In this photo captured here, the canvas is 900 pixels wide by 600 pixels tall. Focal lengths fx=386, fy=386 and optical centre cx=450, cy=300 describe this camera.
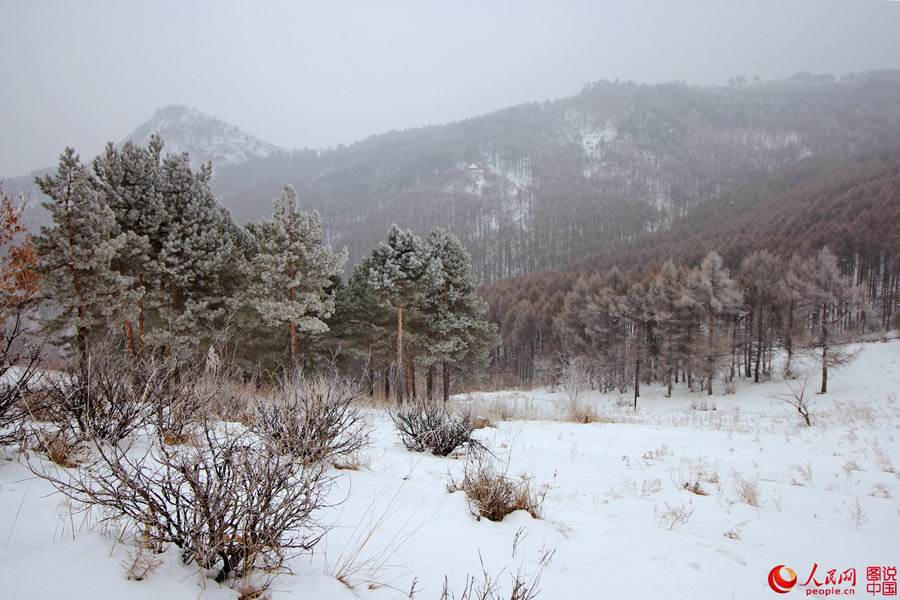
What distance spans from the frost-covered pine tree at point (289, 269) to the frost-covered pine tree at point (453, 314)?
5.46 meters

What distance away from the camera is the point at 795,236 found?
54375 mm

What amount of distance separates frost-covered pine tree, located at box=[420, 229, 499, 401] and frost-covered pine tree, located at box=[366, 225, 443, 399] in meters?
0.70

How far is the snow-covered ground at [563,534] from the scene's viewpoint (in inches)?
60.9

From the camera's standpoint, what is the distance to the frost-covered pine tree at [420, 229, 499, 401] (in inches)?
815

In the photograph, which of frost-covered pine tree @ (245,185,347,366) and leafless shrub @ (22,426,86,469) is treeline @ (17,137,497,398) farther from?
leafless shrub @ (22,426,86,469)

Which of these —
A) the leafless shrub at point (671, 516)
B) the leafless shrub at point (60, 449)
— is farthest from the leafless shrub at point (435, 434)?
the leafless shrub at point (60, 449)

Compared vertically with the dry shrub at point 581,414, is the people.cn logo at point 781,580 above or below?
above

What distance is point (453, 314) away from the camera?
21.3 m

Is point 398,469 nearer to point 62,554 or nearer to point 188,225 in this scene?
point 62,554

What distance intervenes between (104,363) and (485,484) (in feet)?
13.1

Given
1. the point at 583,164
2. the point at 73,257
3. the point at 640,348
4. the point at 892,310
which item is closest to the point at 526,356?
the point at 640,348

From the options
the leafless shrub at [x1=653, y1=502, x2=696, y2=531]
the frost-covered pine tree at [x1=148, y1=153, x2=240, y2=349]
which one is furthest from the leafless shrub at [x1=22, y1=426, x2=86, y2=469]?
the frost-covered pine tree at [x1=148, y1=153, x2=240, y2=349]

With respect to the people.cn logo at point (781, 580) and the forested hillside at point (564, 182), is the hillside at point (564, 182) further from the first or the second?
the people.cn logo at point (781, 580)

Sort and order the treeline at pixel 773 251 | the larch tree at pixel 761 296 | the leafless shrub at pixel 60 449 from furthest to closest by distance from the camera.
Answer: the treeline at pixel 773 251 → the larch tree at pixel 761 296 → the leafless shrub at pixel 60 449
